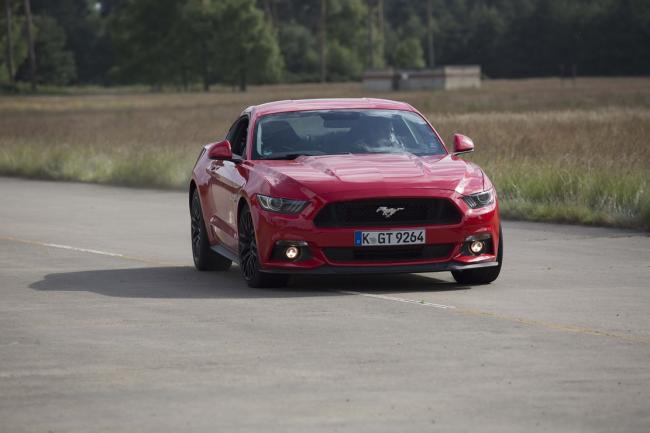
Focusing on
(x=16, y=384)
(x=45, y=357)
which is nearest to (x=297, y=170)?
(x=45, y=357)

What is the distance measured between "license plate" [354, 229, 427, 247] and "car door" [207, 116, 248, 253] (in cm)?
132

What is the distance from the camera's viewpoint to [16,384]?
8.89 meters

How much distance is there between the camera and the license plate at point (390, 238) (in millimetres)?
12758

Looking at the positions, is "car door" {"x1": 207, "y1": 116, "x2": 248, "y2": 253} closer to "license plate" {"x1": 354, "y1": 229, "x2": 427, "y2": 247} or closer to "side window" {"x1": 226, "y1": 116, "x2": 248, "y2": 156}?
"side window" {"x1": 226, "y1": 116, "x2": 248, "y2": 156}

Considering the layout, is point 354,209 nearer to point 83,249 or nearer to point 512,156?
point 83,249

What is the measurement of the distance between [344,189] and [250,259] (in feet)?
3.64

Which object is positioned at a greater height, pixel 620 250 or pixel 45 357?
pixel 45 357

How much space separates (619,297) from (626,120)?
92.2ft

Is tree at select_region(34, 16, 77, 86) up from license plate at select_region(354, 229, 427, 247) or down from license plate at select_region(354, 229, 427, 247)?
down

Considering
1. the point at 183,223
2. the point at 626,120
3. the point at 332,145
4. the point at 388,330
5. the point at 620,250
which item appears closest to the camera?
the point at 388,330

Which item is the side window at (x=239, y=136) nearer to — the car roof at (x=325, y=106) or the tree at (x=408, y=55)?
the car roof at (x=325, y=106)

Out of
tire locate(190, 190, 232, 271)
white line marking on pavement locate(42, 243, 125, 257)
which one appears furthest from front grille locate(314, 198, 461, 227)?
white line marking on pavement locate(42, 243, 125, 257)

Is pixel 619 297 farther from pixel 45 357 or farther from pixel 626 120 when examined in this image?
pixel 626 120

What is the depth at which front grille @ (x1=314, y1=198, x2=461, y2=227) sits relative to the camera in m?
12.8
